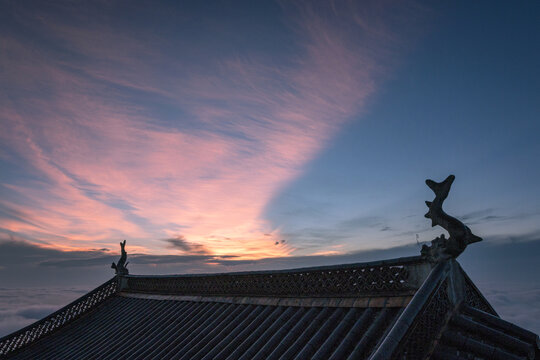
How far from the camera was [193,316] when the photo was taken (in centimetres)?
1255

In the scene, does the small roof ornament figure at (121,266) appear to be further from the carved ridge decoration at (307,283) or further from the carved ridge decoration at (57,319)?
the carved ridge decoration at (307,283)

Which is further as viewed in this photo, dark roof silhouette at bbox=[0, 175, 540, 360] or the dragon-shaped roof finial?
the dragon-shaped roof finial

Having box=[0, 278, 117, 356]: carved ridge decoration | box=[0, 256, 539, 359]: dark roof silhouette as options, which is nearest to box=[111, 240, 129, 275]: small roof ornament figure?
box=[0, 278, 117, 356]: carved ridge decoration

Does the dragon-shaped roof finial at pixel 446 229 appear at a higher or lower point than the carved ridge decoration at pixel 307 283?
higher

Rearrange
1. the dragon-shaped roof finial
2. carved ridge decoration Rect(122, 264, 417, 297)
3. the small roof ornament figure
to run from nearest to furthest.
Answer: the dragon-shaped roof finial, carved ridge decoration Rect(122, 264, 417, 297), the small roof ornament figure

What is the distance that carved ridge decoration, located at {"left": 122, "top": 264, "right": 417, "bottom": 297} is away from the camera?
315 inches

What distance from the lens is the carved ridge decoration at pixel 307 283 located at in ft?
26.3

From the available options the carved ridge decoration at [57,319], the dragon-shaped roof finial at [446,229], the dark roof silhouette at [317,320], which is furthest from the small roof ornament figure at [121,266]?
the dragon-shaped roof finial at [446,229]

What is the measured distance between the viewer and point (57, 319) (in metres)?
19.5

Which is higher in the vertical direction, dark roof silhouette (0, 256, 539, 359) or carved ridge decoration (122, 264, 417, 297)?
carved ridge decoration (122, 264, 417, 297)

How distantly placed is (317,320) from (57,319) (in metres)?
18.5

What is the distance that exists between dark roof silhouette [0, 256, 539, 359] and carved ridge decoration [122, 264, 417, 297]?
3 centimetres

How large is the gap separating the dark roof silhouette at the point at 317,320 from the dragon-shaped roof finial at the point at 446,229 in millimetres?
269

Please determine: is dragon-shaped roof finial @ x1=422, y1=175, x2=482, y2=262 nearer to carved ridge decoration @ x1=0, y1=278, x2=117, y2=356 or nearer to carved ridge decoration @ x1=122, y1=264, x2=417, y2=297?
carved ridge decoration @ x1=122, y1=264, x2=417, y2=297
